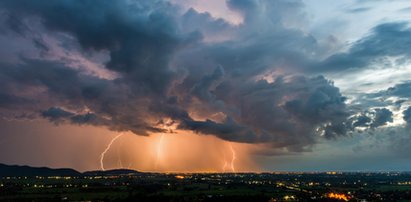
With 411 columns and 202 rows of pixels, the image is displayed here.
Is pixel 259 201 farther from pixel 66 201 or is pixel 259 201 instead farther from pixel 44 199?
pixel 44 199

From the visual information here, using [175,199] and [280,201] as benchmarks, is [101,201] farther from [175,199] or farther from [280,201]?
A: [280,201]

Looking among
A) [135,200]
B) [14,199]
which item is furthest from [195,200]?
[14,199]

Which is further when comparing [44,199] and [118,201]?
[44,199]

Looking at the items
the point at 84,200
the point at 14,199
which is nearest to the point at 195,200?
the point at 84,200

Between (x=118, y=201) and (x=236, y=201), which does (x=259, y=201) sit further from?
(x=118, y=201)

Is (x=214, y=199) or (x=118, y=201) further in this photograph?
(x=214, y=199)

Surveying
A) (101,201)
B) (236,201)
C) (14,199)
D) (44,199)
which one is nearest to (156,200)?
(101,201)
